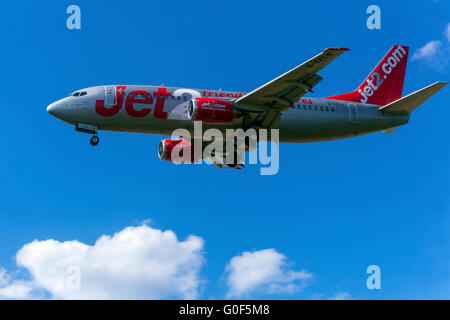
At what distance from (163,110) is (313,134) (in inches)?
428

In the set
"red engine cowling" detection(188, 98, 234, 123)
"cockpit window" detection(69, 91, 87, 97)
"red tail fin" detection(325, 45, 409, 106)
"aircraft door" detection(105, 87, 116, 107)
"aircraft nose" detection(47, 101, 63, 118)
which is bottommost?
"red engine cowling" detection(188, 98, 234, 123)

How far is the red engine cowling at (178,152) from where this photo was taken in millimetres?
42969

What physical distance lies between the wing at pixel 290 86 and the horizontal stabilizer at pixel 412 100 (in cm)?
803

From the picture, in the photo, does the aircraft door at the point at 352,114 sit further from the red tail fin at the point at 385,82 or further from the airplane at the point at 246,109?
the red tail fin at the point at 385,82

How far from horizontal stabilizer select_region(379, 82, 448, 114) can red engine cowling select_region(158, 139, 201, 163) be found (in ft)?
47.8

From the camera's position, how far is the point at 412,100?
128ft

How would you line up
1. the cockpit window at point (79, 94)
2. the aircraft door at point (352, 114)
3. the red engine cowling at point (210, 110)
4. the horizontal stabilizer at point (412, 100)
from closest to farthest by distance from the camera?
the red engine cowling at point (210, 110), the horizontal stabilizer at point (412, 100), the cockpit window at point (79, 94), the aircraft door at point (352, 114)

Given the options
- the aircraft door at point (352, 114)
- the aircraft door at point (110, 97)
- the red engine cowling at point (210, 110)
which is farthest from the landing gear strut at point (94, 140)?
the aircraft door at point (352, 114)

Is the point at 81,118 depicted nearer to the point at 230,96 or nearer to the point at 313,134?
the point at 230,96

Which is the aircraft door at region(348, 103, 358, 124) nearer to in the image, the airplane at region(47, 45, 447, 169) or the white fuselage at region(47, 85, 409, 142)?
the airplane at region(47, 45, 447, 169)

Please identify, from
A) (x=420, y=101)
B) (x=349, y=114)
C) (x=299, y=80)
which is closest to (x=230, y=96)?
(x=299, y=80)

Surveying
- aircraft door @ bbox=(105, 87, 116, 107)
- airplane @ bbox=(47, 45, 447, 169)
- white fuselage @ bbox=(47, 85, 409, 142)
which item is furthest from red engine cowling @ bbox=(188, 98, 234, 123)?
aircraft door @ bbox=(105, 87, 116, 107)

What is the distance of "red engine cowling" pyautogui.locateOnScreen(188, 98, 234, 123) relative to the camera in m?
34.3

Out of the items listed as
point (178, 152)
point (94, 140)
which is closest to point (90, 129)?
point (94, 140)
